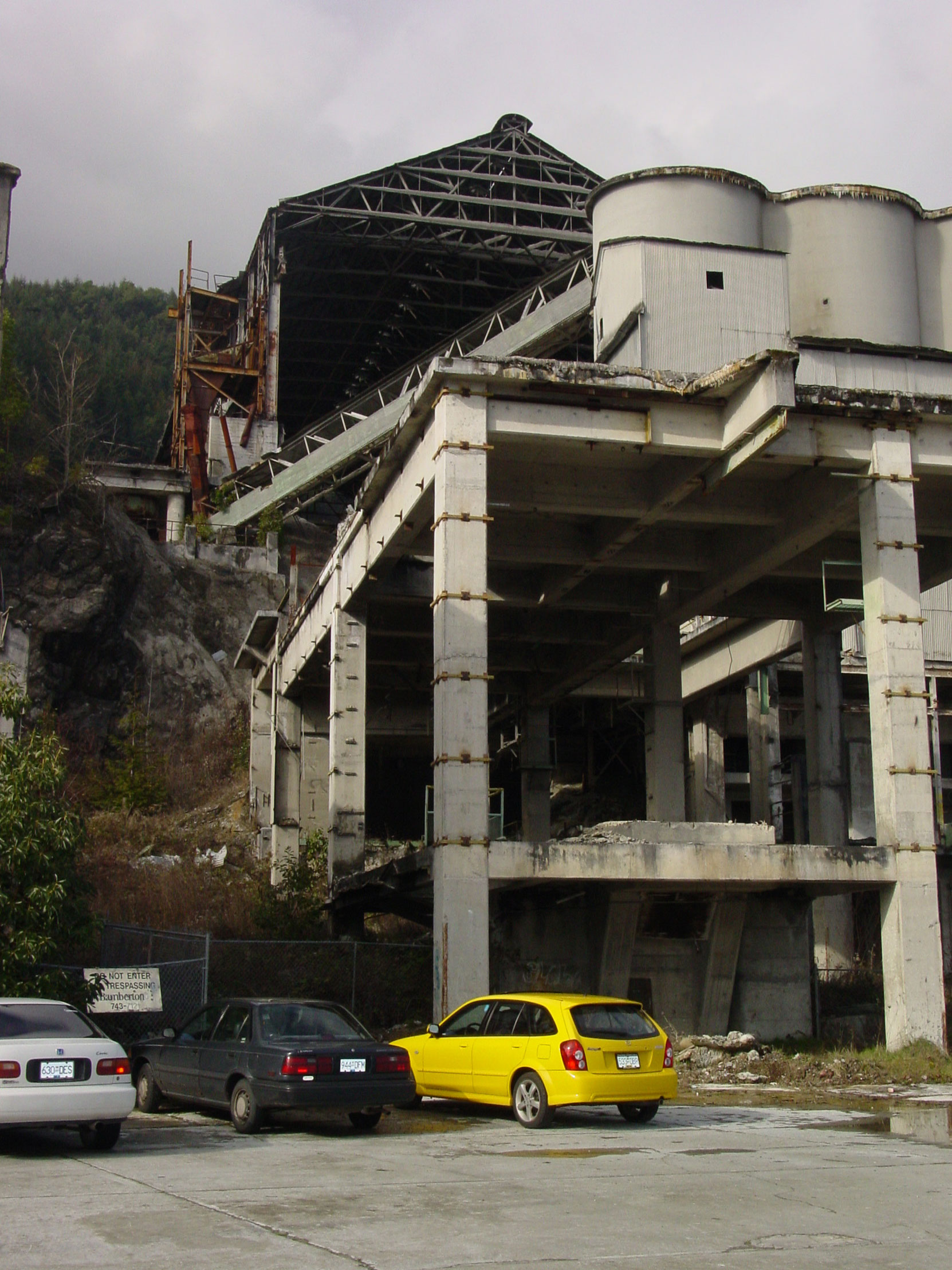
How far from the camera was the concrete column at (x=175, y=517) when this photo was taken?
58531 mm

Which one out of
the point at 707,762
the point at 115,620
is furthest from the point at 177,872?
the point at 707,762

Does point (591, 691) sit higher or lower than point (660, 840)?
higher

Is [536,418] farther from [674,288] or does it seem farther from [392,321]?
[392,321]

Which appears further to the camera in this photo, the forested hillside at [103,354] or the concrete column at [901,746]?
the forested hillside at [103,354]

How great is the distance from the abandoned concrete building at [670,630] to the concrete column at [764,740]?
14 centimetres

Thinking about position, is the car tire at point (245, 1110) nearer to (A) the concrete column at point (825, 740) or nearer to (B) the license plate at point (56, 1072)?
(B) the license plate at point (56, 1072)

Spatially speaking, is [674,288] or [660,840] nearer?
[660,840]

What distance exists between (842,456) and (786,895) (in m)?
8.15

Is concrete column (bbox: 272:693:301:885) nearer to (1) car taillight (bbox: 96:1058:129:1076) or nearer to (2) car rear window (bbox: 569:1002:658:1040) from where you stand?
(2) car rear window (bbox: 569:1002:658:1040)

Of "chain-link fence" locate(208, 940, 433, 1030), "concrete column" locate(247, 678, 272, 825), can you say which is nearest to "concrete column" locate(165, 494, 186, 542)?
"concrete column" locate(247, 678, 272, 825)

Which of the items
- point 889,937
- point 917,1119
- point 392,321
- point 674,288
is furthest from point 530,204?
point 917,1119

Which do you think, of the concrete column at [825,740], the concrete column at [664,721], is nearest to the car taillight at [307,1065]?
the concrete column at [825,740]

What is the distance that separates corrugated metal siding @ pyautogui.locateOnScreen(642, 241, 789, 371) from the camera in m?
27.2

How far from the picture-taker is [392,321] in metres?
68.8
